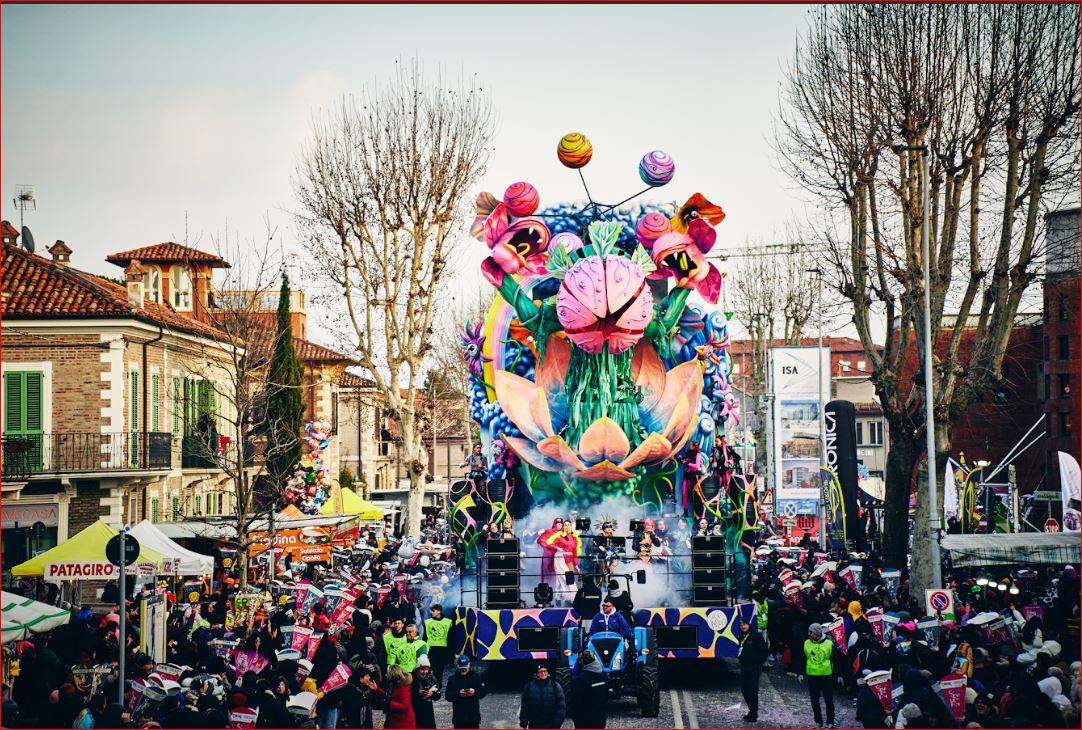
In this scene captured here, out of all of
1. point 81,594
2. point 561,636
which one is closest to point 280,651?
point 561,636

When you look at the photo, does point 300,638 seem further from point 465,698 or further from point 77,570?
point 465,698

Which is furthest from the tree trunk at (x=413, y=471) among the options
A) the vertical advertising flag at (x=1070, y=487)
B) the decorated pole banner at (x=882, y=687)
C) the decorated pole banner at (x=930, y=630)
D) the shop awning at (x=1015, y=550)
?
the decorated pole banner at (x=882, y=687)

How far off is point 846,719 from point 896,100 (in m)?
13.4

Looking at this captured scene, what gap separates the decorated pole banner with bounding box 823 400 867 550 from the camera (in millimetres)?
35375

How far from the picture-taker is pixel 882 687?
48.8 feet

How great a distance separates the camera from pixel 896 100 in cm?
2539

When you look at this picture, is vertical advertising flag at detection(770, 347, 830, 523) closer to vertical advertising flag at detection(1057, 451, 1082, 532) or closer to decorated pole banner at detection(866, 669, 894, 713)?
vertical advertising flag at detection(1057, 451, 1082, 532)

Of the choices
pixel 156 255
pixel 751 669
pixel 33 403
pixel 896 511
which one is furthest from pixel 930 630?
pixel 156 255

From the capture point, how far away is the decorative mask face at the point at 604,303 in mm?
21062

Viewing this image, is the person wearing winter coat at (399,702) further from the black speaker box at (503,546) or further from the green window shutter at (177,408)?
the green window shutter at (177,408)

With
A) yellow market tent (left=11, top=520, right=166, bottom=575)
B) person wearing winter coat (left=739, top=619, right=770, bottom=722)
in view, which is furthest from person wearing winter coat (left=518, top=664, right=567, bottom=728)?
yellow market tent (left=11, top=520, right=166, bottom=575)

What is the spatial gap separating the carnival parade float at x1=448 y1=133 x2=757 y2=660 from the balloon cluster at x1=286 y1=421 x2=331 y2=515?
47.0 ft

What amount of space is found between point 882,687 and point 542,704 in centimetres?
426

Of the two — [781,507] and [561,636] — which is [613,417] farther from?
[781,507]
